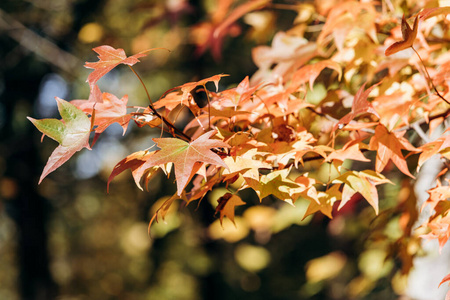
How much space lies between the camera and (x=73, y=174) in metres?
3.87

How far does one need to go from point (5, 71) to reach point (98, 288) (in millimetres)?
3892

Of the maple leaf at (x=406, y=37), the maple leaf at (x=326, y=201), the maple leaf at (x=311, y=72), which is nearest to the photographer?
the maple leaf at (x=406, y=37)

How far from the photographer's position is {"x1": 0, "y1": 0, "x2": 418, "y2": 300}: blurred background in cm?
204

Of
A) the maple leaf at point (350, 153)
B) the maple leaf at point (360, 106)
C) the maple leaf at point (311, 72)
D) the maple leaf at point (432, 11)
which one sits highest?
the maple leaf at point (432, 11)

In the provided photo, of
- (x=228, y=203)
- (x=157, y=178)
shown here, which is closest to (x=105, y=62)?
(x=228, y=203)

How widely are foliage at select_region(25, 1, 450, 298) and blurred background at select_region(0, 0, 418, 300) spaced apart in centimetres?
58

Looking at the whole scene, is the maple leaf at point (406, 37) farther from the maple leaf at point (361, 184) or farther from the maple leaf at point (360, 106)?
the maple leaf at point (361, 184)

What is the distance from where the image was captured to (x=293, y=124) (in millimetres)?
865

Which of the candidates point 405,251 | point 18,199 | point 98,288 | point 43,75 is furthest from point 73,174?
point 405,251

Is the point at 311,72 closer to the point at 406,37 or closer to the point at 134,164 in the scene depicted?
the point at 406,37

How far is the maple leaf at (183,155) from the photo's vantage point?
57 centimetres

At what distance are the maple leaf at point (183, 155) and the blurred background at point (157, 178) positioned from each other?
3.18ft

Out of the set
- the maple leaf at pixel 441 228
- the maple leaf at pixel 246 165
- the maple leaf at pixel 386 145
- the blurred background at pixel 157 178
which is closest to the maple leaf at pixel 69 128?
the maple leaf at pixel 246 165

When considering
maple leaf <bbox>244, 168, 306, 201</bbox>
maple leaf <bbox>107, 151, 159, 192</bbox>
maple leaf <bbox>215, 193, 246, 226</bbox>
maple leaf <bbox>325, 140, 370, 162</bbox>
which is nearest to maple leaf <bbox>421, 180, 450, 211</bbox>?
maple leaf <bbox>325, 140, 370, 162</bbox>
